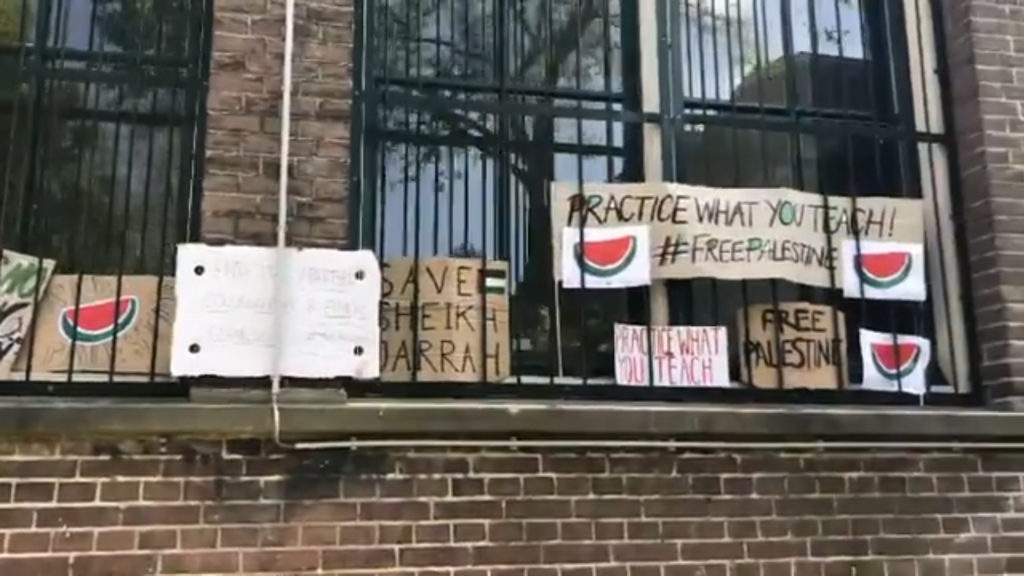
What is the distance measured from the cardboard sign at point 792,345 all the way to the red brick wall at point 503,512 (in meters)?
0.38

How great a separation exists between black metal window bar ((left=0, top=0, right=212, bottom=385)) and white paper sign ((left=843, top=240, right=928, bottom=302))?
2.74 meters

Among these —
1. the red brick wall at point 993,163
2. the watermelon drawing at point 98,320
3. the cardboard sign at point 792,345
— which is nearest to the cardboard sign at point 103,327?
the watermelon drawing at point 98,320

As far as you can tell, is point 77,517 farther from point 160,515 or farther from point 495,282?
point 495,282

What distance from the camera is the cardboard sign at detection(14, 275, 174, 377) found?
→ 13.1 ft

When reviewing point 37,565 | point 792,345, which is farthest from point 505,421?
point 37,565

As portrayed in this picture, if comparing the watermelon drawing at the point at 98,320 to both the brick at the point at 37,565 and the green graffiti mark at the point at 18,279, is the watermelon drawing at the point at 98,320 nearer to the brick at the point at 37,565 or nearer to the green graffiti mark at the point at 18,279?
the green graffiti mark at the point at 18,279

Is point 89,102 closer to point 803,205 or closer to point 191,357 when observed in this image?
point 191,357

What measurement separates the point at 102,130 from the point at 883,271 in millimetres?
3298

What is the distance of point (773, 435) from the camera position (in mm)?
4246

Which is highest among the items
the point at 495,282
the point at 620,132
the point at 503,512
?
the point at 620,132

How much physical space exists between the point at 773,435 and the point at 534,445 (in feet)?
3.13

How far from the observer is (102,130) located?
427 centimetres

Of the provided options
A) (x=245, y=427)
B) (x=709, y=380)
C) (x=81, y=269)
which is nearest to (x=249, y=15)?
(x=81, y=269)

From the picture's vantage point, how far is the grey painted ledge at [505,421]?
369 centimetres
